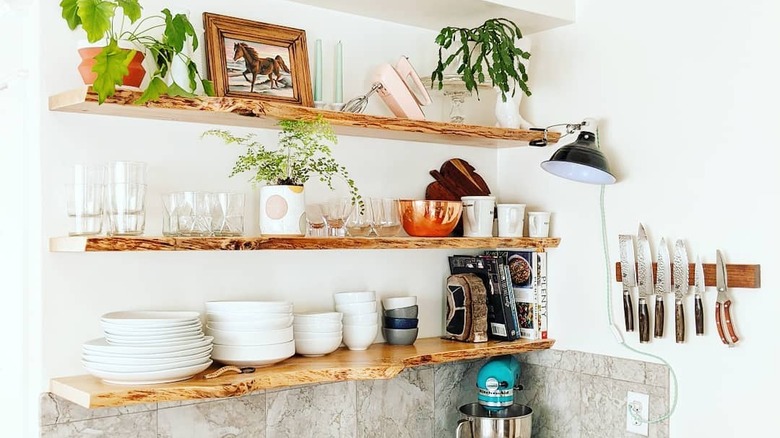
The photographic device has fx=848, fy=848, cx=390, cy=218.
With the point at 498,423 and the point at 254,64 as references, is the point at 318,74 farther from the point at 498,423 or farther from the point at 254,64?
the point at 498,423

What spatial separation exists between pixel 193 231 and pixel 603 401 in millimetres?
1483

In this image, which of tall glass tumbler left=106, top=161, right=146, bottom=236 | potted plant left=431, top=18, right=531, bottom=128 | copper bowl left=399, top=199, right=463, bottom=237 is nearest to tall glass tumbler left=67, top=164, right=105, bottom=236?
tall glass tumbler left=106, top=161, right=146, bottom=236

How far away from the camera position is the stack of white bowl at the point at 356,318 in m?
2.64

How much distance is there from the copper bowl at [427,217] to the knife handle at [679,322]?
29.4 inches

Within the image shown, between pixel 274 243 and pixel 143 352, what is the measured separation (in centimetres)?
44

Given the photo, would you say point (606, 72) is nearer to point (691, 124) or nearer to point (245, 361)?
point (691, 124)

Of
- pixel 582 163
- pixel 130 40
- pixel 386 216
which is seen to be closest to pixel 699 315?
pixel 582 163

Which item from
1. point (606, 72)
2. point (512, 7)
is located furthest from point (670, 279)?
point (512, 7)

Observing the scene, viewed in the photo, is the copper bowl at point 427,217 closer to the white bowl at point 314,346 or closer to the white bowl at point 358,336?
the white bowl at point 358,336

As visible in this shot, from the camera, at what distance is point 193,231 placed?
2236 millimetres

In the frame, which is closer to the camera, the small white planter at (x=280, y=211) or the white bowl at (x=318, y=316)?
the small white planter at (x=280, y=211)

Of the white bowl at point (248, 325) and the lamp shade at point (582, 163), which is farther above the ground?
the lamp shade at point (582, 163)

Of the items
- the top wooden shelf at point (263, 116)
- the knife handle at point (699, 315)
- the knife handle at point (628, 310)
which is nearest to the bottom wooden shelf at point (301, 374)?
the knife handle at point (628, 310)

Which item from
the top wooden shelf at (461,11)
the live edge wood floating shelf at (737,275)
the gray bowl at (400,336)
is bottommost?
the gray bowl at (400,336)
